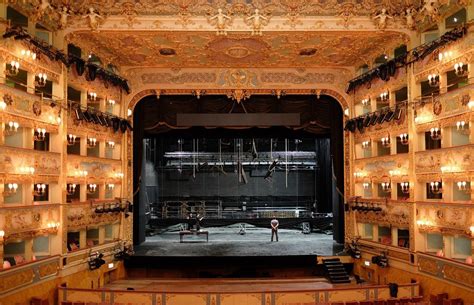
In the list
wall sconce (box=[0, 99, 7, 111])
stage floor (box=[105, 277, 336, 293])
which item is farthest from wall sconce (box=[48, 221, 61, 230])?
wall sconce (box=[0, 99, 7, 111])

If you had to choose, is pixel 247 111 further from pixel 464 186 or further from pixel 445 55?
pixel 464 186

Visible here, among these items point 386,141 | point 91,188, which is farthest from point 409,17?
point 91,188

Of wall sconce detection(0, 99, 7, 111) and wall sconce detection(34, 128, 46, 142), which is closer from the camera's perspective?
wall sconce detection(0, 99, 7, 111)

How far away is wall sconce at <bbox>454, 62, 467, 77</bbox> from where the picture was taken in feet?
39.5

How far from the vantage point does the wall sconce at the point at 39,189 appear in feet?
42.5

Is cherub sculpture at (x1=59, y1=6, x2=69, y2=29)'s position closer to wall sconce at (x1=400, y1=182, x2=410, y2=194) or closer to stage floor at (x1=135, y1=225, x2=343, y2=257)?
stage floor at (x1=135, y1=225, x2=343, y2=257)

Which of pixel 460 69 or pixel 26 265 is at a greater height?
pixel 460 69

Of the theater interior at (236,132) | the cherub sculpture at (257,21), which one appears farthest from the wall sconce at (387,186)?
the cherub sculpture at (257,21)

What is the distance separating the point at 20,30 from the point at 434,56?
11416mm

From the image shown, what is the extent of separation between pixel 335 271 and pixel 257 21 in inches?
361

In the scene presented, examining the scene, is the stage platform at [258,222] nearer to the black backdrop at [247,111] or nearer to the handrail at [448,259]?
the black backdrop at [247,111]

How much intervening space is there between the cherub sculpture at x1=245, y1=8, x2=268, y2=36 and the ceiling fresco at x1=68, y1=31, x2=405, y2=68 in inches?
22.6

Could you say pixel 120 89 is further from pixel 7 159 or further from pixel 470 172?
Result: pixel 470 172

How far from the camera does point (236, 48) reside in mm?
16219
